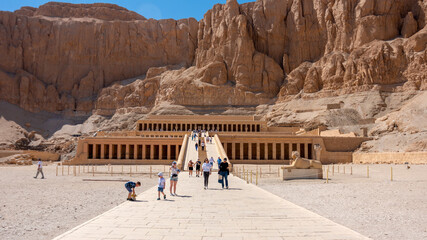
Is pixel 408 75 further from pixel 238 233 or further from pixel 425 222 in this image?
pixel 238 233

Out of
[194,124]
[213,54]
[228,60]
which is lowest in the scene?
[194,124]

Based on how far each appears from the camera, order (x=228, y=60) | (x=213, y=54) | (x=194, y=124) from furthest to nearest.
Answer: (x=213, y=54), (x=228, y=60), (x=194, y=124)

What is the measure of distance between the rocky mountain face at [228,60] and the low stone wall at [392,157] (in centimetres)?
791

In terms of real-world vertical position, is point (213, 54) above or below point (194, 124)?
above

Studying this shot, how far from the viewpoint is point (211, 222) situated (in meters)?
11.1

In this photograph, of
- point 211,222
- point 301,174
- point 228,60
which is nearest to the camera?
point 211,222

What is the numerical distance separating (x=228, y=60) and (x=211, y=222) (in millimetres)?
90047

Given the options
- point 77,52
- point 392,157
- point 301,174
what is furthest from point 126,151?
point 77,52

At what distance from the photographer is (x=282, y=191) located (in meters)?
20.4

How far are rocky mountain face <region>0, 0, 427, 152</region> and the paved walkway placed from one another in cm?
4409

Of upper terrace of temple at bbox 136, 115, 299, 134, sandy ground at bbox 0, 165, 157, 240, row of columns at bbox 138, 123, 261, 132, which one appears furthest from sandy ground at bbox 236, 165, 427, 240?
row of columns at bbox 138, 123, 261, 132

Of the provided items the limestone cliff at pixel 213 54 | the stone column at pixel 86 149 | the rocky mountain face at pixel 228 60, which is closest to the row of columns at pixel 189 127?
the rocky mountain face at pixel 228 60

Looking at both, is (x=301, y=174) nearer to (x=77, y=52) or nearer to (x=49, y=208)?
(x=49, y=208)

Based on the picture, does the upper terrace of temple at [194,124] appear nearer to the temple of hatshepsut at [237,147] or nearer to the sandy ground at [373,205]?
the temple of hatshepsut at [237,147]
